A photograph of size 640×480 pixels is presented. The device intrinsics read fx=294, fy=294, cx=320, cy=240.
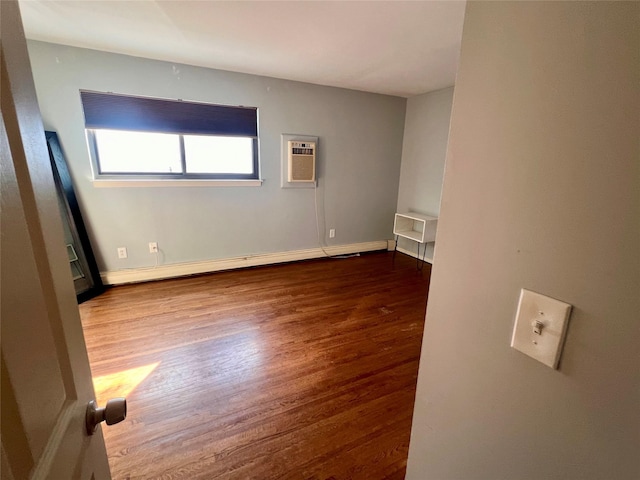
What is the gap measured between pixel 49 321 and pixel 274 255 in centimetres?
337

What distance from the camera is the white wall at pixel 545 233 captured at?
40cm

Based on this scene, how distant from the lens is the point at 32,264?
0.45 metres

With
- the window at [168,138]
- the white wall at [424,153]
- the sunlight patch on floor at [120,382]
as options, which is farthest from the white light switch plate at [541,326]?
the window at [168,138]

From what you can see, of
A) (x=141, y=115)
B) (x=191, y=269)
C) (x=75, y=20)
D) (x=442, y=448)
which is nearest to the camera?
(x=442, y=448)

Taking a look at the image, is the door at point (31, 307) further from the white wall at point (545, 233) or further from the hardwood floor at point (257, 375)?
the hardwood floor at point (257, 375)

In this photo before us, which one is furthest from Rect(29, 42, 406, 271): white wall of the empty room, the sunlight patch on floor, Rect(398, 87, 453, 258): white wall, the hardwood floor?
the sunlight patch on floor

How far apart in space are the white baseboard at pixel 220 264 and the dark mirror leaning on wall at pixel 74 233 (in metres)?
0.17

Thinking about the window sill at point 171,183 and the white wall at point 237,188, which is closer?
the white wall at point 237,188

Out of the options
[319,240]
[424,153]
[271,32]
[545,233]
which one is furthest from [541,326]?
[424,153]

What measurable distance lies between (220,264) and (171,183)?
107cm

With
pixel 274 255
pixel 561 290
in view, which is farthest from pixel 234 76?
pixel 561 290

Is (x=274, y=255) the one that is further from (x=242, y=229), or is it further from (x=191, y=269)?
(x=191, y=269)

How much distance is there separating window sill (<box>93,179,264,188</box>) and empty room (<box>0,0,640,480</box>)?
0.02m

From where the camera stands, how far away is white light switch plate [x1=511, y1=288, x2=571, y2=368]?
49 cm
